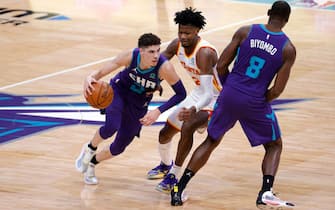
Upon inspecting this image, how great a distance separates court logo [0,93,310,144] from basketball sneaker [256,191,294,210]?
3653 millimetres

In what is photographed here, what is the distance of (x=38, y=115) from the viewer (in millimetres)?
12250

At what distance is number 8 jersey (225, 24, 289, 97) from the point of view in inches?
336

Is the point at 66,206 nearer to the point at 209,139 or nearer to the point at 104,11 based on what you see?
the point at 209,139

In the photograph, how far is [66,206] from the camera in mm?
9117

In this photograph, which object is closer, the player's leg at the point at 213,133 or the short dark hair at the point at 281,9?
the short dark hair at the point at 281,9

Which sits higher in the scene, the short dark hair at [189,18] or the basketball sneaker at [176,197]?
the short dark hair at [189,18]

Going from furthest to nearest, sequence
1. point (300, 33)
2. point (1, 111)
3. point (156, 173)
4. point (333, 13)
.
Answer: point (333, 13) → point (300, 33) → point (1, 111) → point (156, 173)

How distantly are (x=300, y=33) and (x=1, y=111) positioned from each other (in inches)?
272

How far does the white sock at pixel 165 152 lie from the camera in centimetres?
985

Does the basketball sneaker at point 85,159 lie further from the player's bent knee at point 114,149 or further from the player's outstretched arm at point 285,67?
the player's outstretched arm at point 285,67

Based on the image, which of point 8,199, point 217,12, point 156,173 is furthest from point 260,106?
point 217,12

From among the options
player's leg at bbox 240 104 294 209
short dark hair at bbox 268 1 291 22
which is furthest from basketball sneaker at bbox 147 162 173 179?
short dark hair at bbox 268 1 291 22

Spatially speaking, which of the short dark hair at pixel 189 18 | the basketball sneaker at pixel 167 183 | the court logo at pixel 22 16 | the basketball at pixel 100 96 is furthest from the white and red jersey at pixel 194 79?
the court logo at pixel 22 16

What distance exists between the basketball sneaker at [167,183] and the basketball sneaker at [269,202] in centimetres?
118
